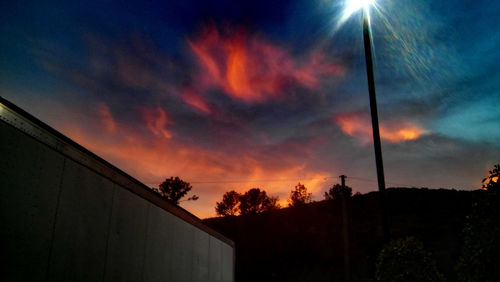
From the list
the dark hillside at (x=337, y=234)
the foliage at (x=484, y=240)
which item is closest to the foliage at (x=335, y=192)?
the dark hillside at (x=337, y=234)

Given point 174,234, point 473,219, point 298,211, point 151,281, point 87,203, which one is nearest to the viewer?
point 87,203

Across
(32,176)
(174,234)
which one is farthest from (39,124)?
(174,234)

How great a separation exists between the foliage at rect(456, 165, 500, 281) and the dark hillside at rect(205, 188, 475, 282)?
28.5 metres

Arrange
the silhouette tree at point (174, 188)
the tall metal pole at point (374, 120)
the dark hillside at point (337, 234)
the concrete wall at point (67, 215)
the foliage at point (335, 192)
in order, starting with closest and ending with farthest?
the concrete wall at point (67, 215)
the tall metal pole at point (374, 120)
the dark hillside at point (337, 234)
the foliage at point (335, 192)
the silhouette tree at point (174, 188)

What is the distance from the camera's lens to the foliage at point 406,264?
28.2 feet

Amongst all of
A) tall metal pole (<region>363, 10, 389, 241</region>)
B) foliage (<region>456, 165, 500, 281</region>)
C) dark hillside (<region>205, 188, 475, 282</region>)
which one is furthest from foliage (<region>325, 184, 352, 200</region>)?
foliage (<region>456, 165, 500, 281</region>)

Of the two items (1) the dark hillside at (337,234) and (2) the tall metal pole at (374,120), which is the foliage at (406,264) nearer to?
(2) the tall metal pole at (374,120)

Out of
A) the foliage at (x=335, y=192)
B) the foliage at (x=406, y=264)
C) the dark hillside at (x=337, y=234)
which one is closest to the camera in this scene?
the foliage at (x=406, y=264)

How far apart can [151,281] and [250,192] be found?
71.0 meters

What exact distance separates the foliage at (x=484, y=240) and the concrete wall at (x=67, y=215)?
226 inches

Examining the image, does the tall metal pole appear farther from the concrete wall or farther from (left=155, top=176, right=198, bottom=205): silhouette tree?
(left=155, top=176, right=198, bottom=205): silhouette tree

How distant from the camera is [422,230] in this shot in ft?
115

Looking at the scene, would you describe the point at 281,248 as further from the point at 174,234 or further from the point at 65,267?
the point at 65,267

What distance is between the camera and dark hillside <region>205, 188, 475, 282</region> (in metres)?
34.0
